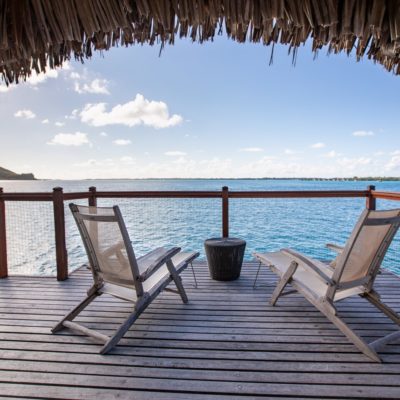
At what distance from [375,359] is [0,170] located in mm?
38232

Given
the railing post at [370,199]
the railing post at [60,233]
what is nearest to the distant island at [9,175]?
the railing post at [60,233]

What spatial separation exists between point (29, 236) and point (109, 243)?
4.89m

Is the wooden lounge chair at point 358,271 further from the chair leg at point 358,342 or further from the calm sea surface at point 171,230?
the calm sea surface at point 171,230

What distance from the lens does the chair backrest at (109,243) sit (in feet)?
7.02

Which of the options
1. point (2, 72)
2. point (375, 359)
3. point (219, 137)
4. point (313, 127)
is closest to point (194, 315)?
point (375, 359)

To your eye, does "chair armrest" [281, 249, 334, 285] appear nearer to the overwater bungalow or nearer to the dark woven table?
the overwater bungalow

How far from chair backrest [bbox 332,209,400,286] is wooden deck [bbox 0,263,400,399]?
0.47m

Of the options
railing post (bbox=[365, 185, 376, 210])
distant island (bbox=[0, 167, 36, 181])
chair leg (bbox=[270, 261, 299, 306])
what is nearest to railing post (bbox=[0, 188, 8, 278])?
chair leg (bbox=[270, 261, 299, 306])

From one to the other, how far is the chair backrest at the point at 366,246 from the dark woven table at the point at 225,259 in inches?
57.6

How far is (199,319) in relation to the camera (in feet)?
8.23

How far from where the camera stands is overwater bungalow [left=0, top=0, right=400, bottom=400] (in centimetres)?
169

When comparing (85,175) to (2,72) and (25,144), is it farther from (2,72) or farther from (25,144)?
(2,72)

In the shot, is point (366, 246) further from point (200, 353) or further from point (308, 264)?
point (200, 353)

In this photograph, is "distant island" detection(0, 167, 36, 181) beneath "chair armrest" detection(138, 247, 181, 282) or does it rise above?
above
